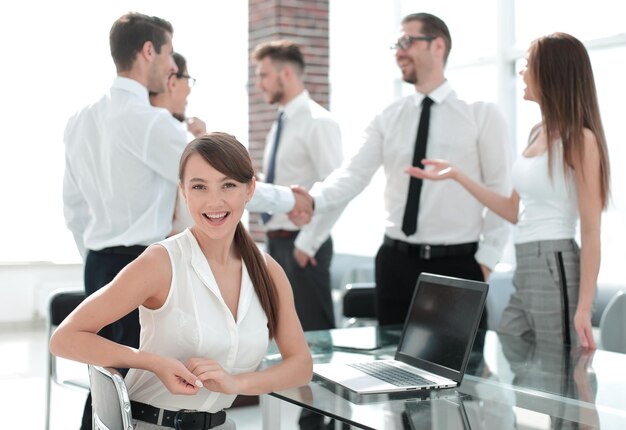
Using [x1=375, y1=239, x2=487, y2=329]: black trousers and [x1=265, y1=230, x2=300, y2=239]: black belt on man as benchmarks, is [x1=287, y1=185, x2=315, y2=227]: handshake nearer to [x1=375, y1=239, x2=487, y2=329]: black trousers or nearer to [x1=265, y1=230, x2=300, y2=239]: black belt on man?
[x1=375, y1=239, x2=487, y2=329]: black trousers

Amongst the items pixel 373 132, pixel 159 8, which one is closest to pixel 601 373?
pixel 373 132

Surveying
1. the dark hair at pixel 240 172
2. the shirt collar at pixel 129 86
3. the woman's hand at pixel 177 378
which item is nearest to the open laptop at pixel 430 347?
the dark hair at pixel 240 172

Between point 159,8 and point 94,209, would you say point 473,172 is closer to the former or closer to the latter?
point 94,209

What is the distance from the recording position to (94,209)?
130 inches

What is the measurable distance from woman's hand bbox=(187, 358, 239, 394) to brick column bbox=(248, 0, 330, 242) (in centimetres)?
502

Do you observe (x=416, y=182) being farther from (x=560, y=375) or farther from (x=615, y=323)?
(x=560, y=375)

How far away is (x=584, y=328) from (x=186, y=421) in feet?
4.76

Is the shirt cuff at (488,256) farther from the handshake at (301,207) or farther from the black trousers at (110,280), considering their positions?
the black trousers at (110,280)

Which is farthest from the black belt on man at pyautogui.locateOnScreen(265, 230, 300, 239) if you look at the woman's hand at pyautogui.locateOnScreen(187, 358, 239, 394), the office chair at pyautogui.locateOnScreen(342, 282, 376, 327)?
the woman's hand at pyautogui.locateOnScreen(187, 358, 239, 394)

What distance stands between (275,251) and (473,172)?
1.65 meters

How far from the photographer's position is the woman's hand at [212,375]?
1931mm

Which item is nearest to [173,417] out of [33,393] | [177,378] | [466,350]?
[177,378]

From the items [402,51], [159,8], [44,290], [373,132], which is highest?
[159,8]

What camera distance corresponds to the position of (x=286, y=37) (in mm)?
6777
